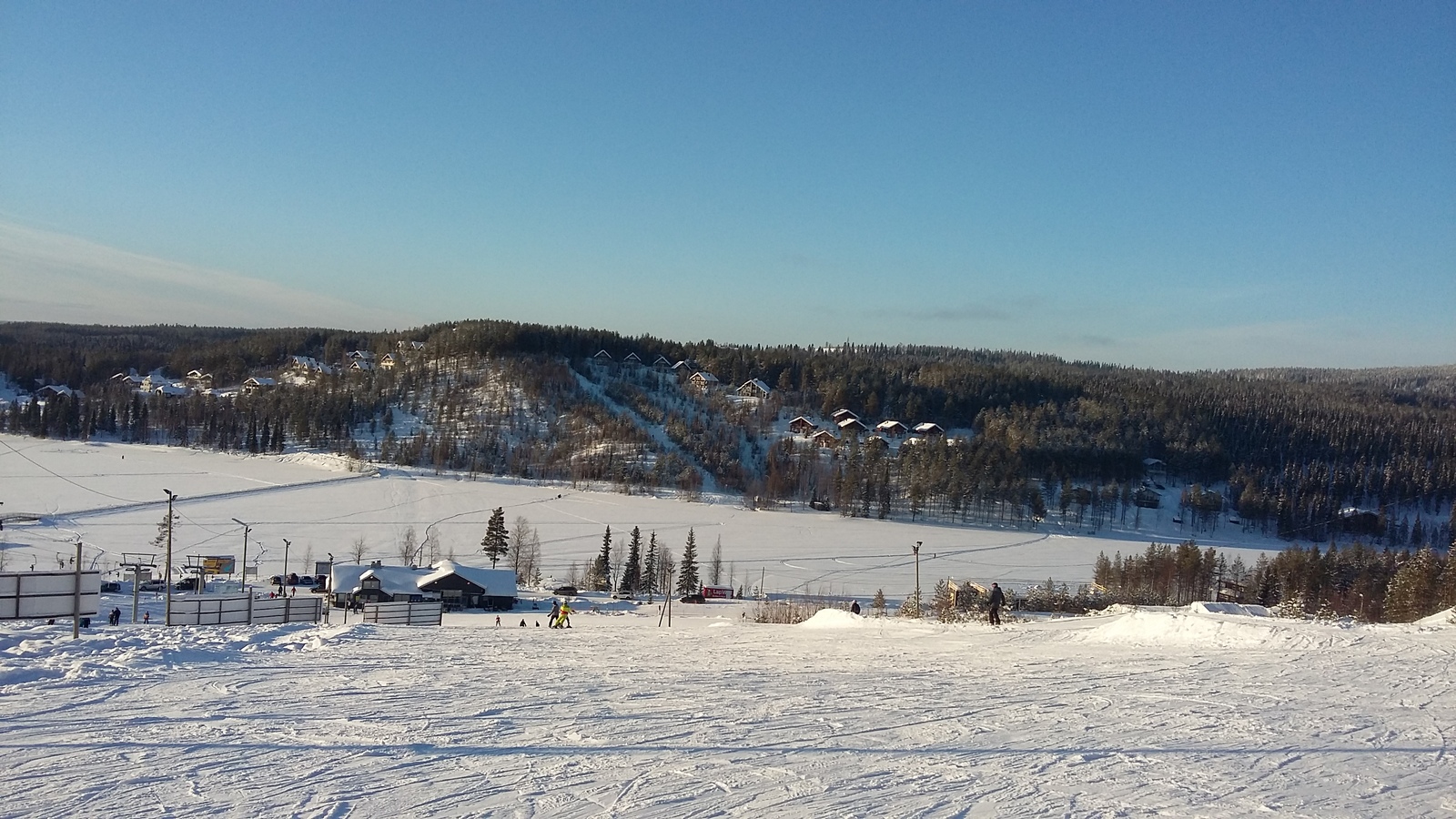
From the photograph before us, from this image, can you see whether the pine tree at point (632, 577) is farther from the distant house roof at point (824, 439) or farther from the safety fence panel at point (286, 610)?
the distant house roof at point (824, 439)

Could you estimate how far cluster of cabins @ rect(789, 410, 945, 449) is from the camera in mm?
97438

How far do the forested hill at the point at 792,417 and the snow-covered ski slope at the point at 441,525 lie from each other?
344 inches

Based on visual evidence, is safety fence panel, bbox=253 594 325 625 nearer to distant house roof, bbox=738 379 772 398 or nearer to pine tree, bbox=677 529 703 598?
pine tree, bbox=677 529 703 598

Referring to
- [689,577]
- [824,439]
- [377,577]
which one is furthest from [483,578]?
[824,439]

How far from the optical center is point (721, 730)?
7.36 m

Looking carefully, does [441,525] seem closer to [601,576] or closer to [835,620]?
[601,576]

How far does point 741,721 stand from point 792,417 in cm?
10007

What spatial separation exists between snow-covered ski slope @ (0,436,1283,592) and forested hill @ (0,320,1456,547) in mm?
8728

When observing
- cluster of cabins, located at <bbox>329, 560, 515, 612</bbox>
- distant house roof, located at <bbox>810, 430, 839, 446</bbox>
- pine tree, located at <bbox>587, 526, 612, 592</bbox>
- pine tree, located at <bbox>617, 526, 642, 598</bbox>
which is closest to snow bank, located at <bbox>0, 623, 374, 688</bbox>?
cluster of cabins, located at <bbox>329, 560, 515, 612</bbox>

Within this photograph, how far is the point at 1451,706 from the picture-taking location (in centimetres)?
866

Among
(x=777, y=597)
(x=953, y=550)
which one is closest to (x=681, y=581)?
(x=777, y=597)

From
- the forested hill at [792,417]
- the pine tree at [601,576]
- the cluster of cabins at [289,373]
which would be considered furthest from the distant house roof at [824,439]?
the cluster of cabins at [289,373]

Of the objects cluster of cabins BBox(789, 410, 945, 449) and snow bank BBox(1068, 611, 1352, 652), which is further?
cluster of cabins BBox(789, 410, 945, 449)

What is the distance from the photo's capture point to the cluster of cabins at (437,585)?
38.1 meters
